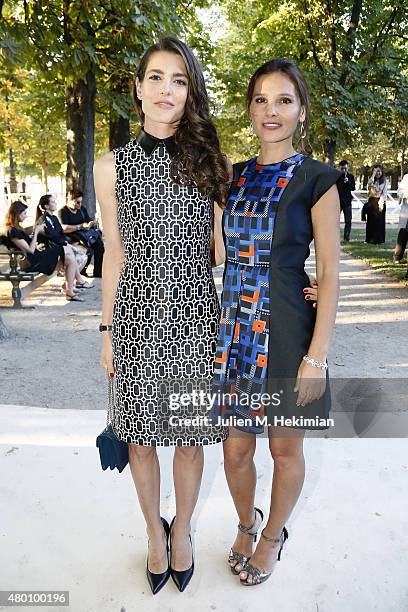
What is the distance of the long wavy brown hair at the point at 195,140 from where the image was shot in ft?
6.77

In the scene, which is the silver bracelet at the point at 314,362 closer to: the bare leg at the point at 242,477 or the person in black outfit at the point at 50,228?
the bare leg at the point at 242,477

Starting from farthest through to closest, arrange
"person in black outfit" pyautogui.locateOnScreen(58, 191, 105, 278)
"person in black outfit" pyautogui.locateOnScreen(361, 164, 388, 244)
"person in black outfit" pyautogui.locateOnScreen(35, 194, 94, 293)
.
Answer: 1. "person in black outfit" pyautogui.locateOnScreen(361, 164, 388, 244)
2. "person in black outfit" pyautogui.locateOnScreen(58, 191, 105, 278)
3. "person in black outfit" pyautogui.locateOnScreen(35, 194, 94, 293)

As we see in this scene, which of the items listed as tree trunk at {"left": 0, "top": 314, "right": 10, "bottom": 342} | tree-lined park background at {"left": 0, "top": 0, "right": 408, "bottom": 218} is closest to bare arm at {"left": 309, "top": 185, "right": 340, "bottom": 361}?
tree trunk at {"left": 0, "top": 314, "right": 10, "bottom": 342}

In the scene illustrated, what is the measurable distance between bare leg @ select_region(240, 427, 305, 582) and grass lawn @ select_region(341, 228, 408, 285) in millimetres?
8404

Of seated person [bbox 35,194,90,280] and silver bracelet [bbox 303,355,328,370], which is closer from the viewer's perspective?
silver bracelet [bbox 303,355,328,370]

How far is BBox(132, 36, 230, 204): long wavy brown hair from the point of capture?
6.77ft

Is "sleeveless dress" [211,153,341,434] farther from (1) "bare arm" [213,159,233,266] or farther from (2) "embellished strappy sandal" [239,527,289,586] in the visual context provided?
(2) "embellished strappy sandal" [239,527,289,586]

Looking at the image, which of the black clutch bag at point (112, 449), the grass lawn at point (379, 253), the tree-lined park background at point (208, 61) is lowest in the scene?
the grass lawn at point (379, 253)

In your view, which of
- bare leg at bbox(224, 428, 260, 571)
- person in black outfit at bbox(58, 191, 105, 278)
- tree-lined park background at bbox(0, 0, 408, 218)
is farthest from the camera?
person in black outfit at bbox(58, 191, 105, 278)

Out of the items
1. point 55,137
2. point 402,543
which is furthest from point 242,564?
point 55,137

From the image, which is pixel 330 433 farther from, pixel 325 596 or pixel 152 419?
pixel 152 419

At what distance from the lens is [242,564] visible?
238 cm

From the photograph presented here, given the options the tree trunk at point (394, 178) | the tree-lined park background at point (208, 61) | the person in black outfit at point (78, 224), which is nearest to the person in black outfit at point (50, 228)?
the person in black outfit at point (78, 224)

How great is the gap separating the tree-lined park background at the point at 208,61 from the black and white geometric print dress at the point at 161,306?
647cm
